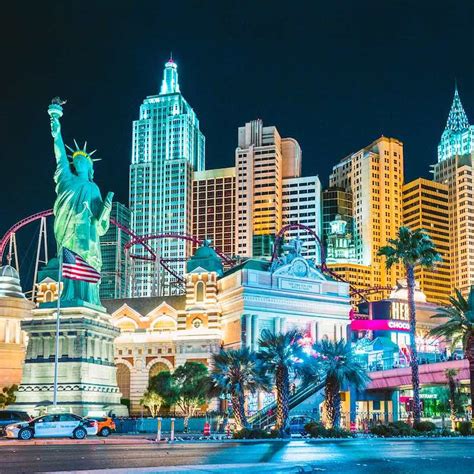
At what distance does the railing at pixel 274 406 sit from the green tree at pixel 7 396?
25.6 m

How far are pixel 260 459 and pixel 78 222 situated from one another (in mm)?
49220

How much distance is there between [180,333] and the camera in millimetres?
85375

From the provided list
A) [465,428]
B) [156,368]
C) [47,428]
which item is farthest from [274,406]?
[156,368]

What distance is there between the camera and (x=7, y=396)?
73812 millimetres

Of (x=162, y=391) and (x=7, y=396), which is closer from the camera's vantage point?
(x=162, y=391)

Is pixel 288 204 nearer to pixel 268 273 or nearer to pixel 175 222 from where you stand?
pixel 175 222

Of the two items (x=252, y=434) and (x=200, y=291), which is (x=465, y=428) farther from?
(x=200, y=291)

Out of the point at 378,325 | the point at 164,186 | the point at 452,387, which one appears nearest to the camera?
the point at 452,387

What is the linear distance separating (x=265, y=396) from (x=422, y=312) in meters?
53.1

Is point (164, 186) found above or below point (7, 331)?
above

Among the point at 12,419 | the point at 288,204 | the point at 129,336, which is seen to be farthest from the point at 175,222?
the point at 12,419

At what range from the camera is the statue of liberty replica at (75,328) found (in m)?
67.1

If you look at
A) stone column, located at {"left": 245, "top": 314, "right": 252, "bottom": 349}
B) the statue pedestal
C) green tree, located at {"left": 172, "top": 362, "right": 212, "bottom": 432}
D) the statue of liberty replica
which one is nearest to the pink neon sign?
stone column, located at {"left": 245, "top": 314, "right": 252, "bottom": 349}

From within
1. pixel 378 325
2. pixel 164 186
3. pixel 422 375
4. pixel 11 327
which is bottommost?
pixel 422 375
